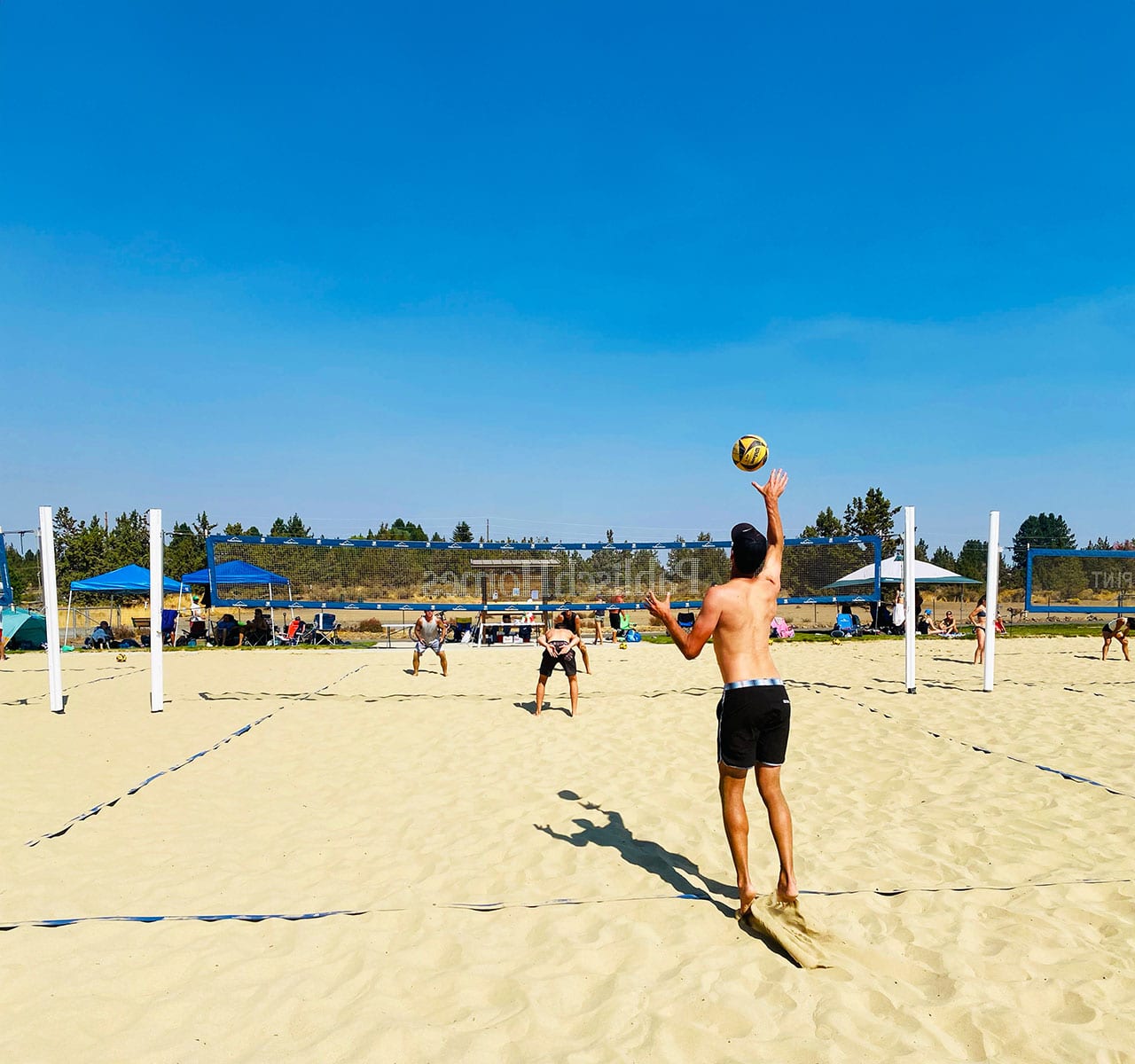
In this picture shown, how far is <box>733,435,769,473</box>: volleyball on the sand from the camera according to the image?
5738 mm

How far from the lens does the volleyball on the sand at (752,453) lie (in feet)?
18.8

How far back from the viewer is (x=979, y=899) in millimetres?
3629

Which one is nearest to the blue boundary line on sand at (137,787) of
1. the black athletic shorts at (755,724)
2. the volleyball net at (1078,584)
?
the black athletic shorts at (755,724)

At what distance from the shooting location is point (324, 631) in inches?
822

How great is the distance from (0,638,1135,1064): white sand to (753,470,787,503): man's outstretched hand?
1917 mm

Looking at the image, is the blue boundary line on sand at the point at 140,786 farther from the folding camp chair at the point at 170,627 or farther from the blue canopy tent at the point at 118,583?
the blue canopy tent at the point at 118,583

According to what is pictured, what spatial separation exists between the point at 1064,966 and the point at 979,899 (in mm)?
630

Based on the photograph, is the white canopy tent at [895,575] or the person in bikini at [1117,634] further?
the white canopy tent at [895,575]

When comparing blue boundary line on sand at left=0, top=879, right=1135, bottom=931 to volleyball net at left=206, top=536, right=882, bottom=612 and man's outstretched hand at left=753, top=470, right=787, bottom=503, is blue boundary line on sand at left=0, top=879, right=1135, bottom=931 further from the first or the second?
volleyball net at left=206, top=536, right=882, bottom=612

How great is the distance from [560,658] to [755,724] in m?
5.59

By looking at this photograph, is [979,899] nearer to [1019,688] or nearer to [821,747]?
[821,747]

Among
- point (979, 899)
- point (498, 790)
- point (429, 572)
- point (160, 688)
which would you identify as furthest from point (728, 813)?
point (429, 572)

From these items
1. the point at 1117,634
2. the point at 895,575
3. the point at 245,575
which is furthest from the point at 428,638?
the point at 895,575

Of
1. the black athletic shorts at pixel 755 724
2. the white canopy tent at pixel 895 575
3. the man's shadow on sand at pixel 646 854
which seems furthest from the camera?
the white canopy tent at pixel 895 575
